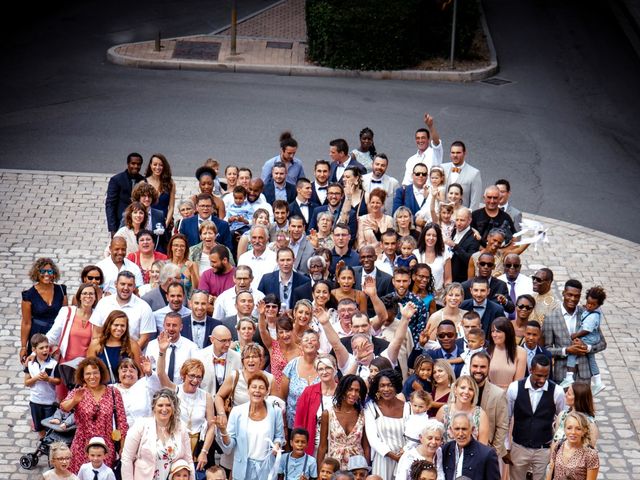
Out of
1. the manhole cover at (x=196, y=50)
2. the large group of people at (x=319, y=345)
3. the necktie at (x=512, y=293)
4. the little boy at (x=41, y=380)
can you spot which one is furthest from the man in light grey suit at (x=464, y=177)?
the manhole cover at (x=196, y=50)

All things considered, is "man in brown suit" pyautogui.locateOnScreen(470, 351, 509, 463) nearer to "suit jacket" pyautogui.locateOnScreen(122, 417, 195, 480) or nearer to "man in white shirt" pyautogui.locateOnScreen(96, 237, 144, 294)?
"suit jacket" pyautogui.locateOnScreen(122, 417, 195, 480)

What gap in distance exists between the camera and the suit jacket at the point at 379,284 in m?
14.5

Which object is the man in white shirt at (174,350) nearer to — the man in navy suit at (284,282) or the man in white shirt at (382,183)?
the man in navy suit at (284,282)

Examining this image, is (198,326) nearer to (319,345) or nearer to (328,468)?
(319,345)

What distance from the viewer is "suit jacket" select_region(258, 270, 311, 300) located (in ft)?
48.4

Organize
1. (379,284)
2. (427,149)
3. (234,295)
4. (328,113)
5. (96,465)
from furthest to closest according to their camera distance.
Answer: (328,113)
(427,149)
(379,284)
(234,295)
(96,465)

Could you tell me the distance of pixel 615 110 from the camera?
26.6m

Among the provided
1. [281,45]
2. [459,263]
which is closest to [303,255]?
[459,263]

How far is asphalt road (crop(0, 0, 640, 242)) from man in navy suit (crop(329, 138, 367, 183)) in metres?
4.42

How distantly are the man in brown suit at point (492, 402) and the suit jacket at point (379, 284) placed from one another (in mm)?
2193

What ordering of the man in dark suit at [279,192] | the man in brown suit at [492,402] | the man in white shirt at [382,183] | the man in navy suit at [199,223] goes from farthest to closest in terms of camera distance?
the man in dark suit at [279,192] → the man in white shirt at [382,183] → the man in navy suit at [199,223] → the man in brown suit at [492,402]

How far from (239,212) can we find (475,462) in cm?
632

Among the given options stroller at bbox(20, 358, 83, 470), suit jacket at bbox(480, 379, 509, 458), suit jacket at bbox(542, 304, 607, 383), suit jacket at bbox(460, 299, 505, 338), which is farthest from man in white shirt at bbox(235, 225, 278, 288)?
suit jacket at bbox(480, 379, 509, 458)

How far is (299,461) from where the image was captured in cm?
1211
